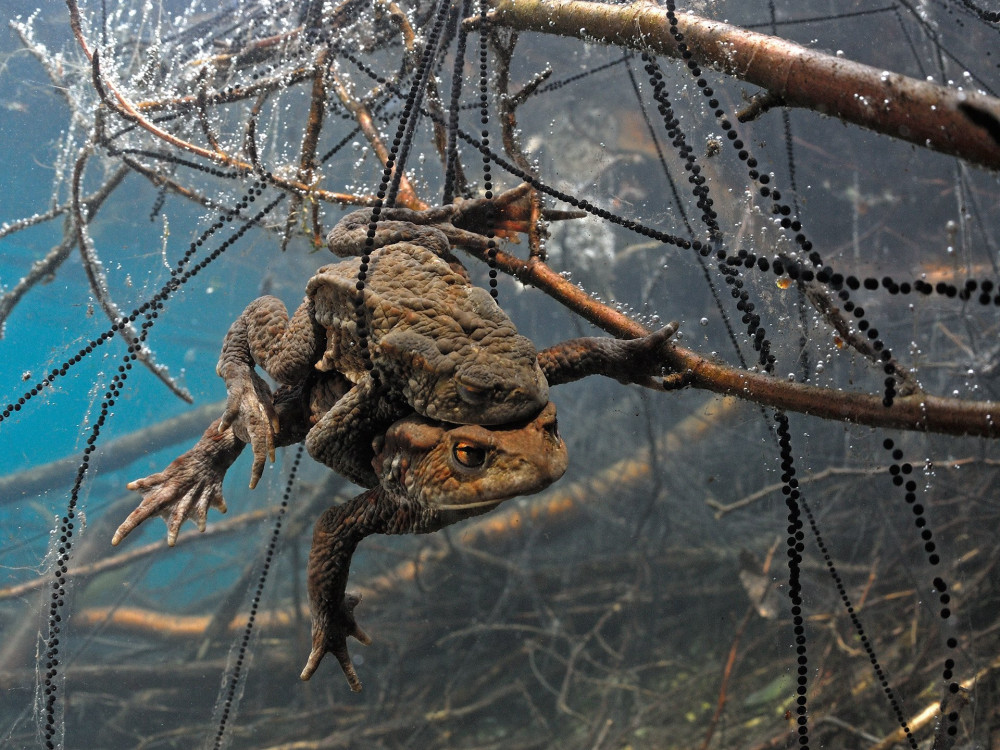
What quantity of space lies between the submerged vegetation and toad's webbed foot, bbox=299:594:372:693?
2.27 feet

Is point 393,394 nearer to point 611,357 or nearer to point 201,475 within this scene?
point 611,357

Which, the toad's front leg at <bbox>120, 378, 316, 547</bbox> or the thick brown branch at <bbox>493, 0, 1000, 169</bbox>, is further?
the toad's front leg at <bbox>120, 378, 316, 547</bbox>

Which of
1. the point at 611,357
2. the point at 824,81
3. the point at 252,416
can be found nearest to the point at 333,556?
the point at 252,416

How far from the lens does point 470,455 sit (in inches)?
47.3

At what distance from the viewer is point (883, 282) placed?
1034 mm

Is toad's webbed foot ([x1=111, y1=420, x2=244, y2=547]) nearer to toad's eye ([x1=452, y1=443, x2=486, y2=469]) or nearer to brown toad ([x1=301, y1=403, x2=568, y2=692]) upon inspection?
brown toad ([x1=301, y1=403, x2=568, y2=692])

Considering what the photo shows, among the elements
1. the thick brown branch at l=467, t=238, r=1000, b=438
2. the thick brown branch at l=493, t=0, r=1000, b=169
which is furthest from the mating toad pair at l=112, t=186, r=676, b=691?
the thick brown branch at l=493, t=0, r=1000, b=169

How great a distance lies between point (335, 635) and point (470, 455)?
33.9 inches

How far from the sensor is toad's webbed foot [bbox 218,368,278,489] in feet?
5.06

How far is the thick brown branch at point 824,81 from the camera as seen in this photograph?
0.91m

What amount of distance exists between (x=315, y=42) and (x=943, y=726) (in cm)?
340

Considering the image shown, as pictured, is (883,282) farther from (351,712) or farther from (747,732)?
(351,712)

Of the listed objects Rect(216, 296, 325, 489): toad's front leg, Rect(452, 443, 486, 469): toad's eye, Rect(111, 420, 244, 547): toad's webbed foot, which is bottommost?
Rect(452, 443, 486, 469): toad's eye

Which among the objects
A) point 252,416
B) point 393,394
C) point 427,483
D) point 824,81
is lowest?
point 427,483
